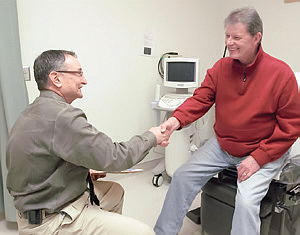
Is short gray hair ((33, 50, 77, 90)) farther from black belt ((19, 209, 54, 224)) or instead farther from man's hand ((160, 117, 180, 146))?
man's hand ((160, 117, 180, 146))

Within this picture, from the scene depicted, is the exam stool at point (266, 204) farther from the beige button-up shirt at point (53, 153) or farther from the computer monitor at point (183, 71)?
the computer monitor at point (183, 71)

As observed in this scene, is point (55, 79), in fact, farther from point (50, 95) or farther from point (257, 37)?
point (257, 37)

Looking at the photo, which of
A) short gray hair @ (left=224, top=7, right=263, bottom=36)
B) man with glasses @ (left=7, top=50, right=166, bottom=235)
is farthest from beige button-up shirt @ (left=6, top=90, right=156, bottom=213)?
short gray hair @ (left=224, top=7, right=263, bottom=36)

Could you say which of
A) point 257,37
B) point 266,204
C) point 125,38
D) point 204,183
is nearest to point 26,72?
point 125,38

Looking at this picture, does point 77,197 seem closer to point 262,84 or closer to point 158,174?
point 262,84

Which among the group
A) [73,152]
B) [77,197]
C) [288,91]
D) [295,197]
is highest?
[288,91]

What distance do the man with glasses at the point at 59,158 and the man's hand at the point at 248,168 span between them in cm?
54

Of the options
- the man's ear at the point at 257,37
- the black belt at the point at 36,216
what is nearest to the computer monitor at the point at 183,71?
the man's ear at the point at 257,37

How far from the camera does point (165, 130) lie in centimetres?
153

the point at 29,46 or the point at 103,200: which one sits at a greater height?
the point at 29,46

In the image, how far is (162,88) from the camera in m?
2.84

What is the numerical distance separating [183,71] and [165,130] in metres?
0.99

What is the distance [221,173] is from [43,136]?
3.34ft

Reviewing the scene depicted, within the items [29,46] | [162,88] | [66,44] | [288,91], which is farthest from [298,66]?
[29,46]
